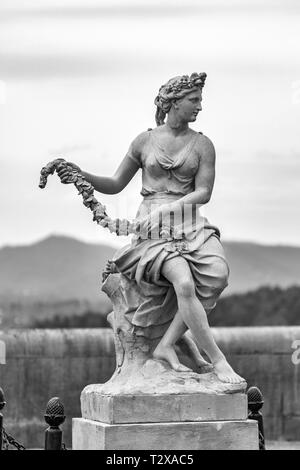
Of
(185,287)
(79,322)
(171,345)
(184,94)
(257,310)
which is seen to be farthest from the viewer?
(79,322)

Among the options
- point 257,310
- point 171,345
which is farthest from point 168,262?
point 257,310

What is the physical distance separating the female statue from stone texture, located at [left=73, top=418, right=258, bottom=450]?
0.43m

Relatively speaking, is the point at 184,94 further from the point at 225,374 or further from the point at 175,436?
the point at 175,436

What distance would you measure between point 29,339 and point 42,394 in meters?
0.70

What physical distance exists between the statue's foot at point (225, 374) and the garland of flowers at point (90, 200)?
1.33 m

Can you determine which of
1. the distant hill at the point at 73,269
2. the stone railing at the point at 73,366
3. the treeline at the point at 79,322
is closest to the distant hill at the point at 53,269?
the distant hill at the point at 73,269

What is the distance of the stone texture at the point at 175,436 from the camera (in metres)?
13.5

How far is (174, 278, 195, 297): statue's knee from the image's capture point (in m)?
13.7

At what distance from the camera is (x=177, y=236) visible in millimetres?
13938

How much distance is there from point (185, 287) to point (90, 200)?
1.14 m

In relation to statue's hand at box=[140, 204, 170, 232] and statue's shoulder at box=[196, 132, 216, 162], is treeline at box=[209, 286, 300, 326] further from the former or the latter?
statue's hand at box=[140, 204, 170, 232]

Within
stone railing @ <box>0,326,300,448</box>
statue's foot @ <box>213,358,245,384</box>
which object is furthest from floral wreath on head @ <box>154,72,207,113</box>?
stone railing @ <box>0,326,300,448</box>
